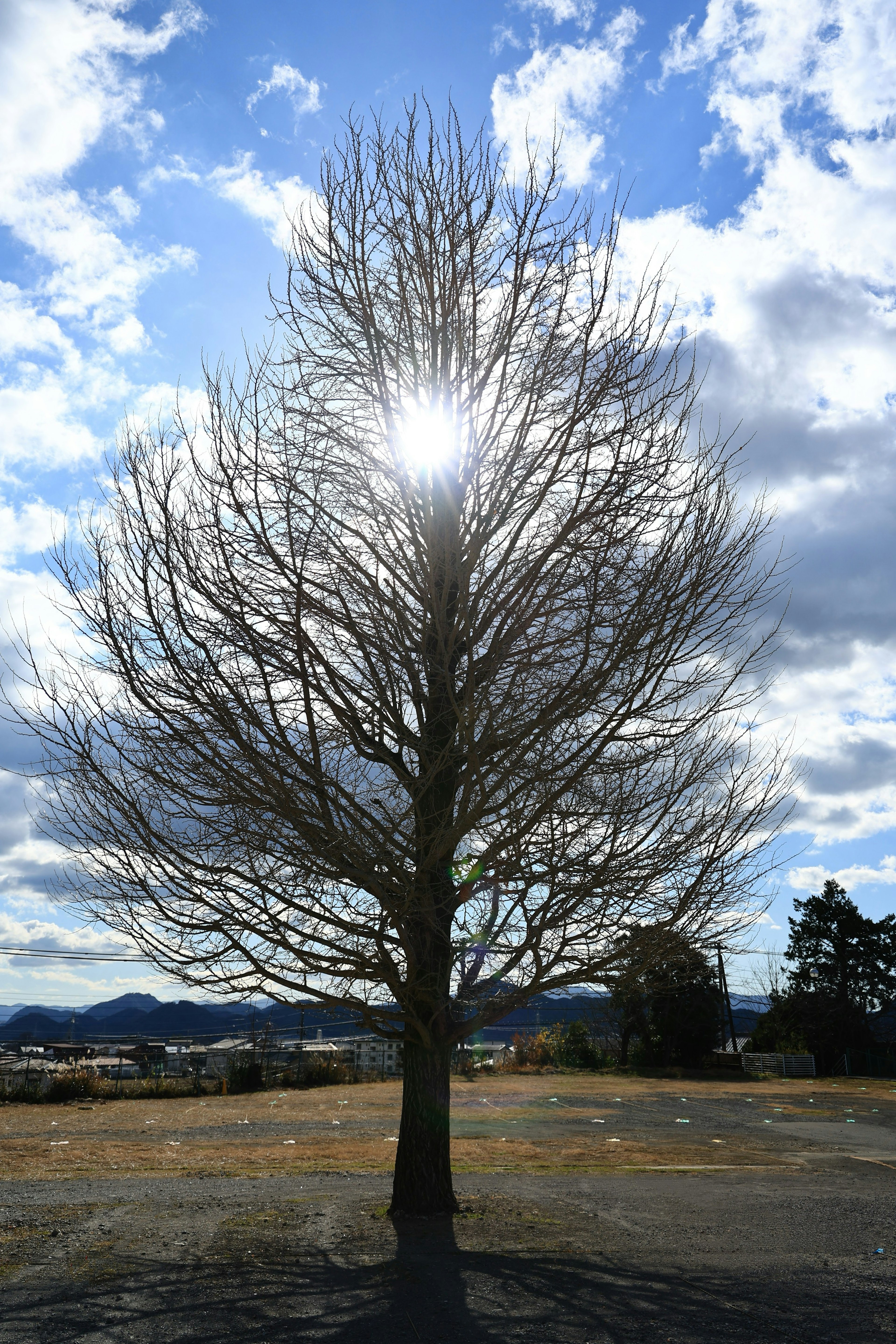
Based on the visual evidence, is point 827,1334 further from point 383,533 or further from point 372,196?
point 372,196

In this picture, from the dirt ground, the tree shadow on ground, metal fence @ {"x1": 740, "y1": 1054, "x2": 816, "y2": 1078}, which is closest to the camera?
the tree shadow on ground

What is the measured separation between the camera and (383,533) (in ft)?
22.0

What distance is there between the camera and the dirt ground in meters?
4.50

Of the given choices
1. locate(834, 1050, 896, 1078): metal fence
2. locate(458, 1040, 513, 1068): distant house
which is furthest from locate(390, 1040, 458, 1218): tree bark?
locate(834, 1050, 896, 1078): metal fence

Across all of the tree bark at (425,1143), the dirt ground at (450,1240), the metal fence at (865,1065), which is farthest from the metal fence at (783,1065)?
the tree bark at (425,1143)

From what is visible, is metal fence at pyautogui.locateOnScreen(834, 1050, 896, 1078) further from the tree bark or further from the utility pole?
the tree bark

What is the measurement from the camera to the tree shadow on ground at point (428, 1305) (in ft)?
14.0

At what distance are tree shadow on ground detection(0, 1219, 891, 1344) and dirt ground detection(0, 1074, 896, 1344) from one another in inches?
0.7

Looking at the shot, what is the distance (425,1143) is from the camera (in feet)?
22.7

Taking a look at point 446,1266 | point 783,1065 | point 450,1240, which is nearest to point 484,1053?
point 783,1065

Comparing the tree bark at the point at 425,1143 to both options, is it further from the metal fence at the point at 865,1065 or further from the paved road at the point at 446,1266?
the metal fence at the point at 865,1065

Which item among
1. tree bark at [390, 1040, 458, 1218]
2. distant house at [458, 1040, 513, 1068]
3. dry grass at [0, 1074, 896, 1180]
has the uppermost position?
tree bark at [390, 1040, 458, 1218]

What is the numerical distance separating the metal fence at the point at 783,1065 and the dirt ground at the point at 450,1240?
1670 cm

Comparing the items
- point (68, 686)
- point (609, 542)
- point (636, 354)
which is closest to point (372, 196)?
point (636, 354)
